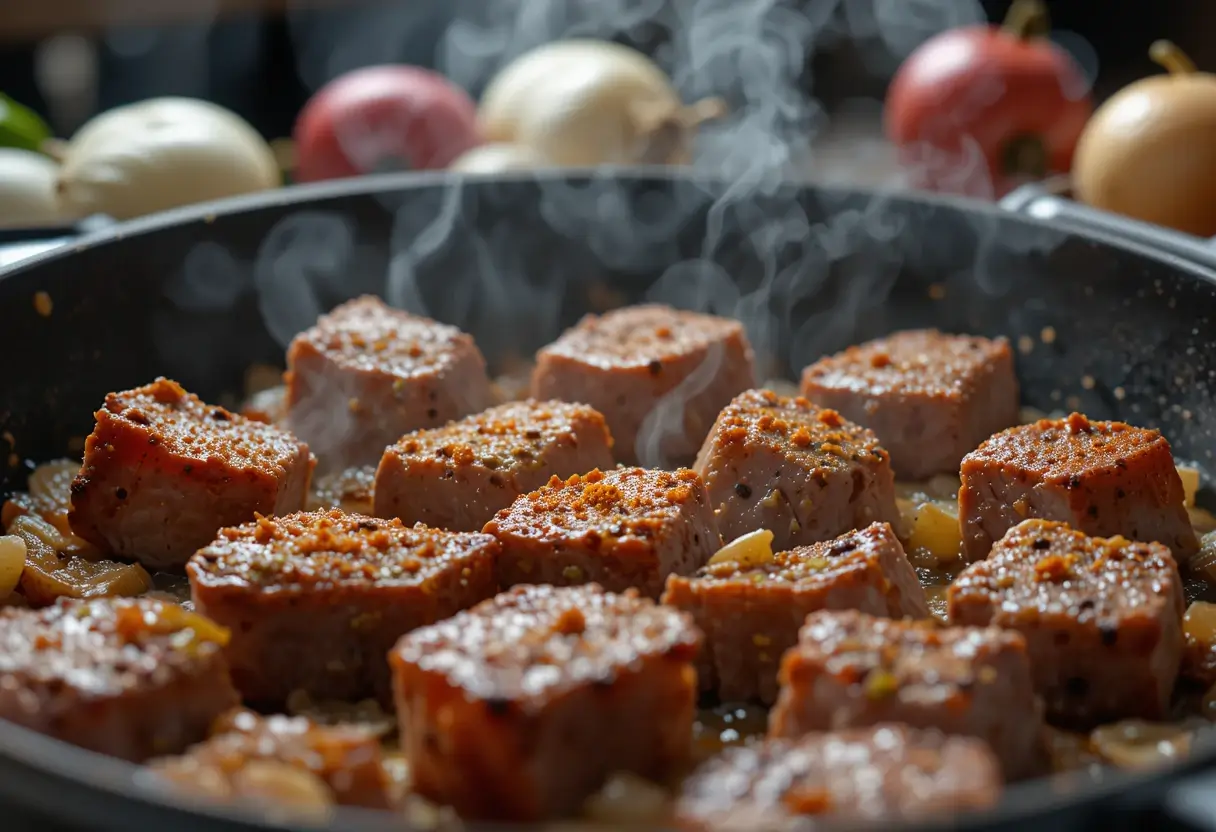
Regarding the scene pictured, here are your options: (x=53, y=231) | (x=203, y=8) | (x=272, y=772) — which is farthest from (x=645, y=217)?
(x=203, y=8)

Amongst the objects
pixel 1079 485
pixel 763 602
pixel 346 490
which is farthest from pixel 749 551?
pixel 346 490

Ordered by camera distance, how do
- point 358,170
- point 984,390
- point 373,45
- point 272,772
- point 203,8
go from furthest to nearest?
point 373,45
point 203,8
point 358,170
point 984,390
point 272,772

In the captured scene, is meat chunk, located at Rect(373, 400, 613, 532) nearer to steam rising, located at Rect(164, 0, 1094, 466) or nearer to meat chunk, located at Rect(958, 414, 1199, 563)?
steam rising, located at Rect(164, 0, 1094, 466)

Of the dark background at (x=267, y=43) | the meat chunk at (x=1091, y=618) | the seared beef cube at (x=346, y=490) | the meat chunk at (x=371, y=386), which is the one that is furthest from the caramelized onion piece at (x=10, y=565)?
Answer: the dark background at (x=267, y=43)

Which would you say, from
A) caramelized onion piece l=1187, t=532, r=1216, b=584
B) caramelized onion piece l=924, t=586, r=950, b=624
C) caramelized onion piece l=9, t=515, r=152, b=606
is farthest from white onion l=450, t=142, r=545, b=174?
caramelized onion piece l=1187, t=532, r=1216, b=584

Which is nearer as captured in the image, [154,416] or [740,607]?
[740,607]

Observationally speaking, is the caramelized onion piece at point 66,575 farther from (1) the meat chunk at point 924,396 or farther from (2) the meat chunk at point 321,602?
(1) the meat chunk at point 924,396

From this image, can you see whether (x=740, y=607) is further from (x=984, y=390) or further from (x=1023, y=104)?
(x=1023, y=104)
